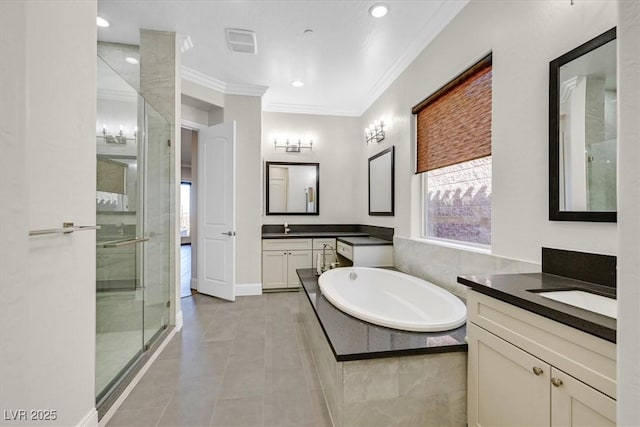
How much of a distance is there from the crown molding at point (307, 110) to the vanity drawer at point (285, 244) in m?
2.08

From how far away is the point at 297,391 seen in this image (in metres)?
1.81

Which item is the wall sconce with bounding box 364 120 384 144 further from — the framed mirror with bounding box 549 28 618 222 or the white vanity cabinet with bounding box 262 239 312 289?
the framed mirror with bounding box 549 28 618 222

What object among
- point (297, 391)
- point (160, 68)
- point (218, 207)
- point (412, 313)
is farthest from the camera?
point (218, 207)

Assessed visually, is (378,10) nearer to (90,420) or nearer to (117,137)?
(117,137)

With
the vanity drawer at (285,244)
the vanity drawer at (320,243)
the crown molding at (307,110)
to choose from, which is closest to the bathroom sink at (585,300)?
the vanity drawer at (320,243)

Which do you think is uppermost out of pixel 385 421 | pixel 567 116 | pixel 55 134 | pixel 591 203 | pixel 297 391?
pixel 567 116

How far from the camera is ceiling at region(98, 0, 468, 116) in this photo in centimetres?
235

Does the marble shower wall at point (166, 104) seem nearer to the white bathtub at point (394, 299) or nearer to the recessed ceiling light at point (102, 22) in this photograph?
the recessed ceiling light at point (102, 22)

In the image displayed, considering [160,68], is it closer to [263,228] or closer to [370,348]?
[263,228]

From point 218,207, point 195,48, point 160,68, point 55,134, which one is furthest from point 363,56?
point 55,134

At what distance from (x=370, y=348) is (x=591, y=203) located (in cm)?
123

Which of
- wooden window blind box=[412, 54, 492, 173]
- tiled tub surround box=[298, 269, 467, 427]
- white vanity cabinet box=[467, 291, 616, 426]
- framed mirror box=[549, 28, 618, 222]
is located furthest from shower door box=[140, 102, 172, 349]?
framed mirror box=[549, 28, 618, 222]

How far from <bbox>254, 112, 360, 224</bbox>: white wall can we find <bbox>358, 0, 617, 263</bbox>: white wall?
2469 mm

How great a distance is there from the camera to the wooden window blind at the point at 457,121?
2020mm
